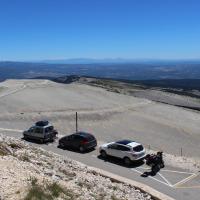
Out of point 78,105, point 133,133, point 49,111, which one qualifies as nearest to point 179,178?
point 133,133

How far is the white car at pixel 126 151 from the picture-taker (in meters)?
29.3

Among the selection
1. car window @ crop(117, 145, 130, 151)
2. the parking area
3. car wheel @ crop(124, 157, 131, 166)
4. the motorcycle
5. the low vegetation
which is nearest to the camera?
the low vegetation

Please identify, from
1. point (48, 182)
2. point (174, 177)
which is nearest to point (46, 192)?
point (48, 182)

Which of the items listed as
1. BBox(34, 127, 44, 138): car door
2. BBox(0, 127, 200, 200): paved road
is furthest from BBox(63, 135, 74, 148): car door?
BBox(34, 127, 44, 138): car door

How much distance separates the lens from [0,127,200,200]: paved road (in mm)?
22895

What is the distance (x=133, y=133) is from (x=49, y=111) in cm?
1503

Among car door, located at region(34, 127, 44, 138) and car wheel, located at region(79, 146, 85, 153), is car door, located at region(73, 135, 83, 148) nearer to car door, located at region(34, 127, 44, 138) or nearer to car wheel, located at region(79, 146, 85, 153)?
car wheel, located at region(79, 146, 85, 153)

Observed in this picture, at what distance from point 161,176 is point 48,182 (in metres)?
11.4

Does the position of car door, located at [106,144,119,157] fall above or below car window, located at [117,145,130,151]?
below

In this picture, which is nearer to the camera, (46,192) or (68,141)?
(46,192)

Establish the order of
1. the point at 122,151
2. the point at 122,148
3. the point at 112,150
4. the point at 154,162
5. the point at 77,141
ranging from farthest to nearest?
the point at 77,141
the point at 112,150
the point at 122,148
the point at 122,151
the point at 154,162

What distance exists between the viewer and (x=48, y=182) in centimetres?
1684

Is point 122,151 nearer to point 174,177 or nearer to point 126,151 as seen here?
point 126,151

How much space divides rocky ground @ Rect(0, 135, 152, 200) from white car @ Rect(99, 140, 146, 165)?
5.50 m
